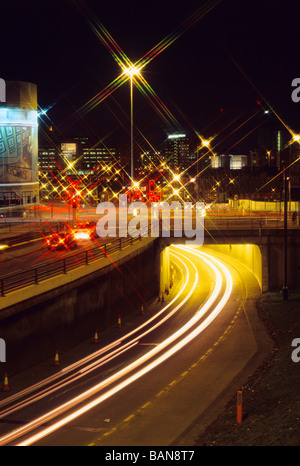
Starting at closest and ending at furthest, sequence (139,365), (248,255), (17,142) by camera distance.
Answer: (139,365), (248,255), (17,142)

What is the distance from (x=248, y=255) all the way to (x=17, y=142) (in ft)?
111

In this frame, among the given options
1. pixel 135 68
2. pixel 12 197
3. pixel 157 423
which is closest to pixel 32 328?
pixel 157 423

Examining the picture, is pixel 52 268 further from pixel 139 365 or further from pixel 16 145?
pixel 16 145

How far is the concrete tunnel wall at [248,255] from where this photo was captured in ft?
134

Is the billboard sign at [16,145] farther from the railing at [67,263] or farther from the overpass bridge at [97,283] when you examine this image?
the overpass bridge at [97,283]

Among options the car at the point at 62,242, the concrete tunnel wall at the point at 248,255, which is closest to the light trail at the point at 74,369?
the car at the point at 62,242

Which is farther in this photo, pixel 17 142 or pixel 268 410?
pixel 17 142

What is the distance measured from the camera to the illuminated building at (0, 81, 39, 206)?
6625cm

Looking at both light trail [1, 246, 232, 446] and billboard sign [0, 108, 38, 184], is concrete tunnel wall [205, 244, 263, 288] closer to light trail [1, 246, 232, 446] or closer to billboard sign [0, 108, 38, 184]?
light trail [1, 246, 232, 446]

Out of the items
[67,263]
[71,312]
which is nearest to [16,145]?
[67,263]

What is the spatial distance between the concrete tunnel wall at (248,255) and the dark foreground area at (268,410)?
1712 cm

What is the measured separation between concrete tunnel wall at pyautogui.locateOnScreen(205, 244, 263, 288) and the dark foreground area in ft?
56.2

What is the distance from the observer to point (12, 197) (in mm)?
67375

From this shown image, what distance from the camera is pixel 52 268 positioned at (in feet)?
79.3
